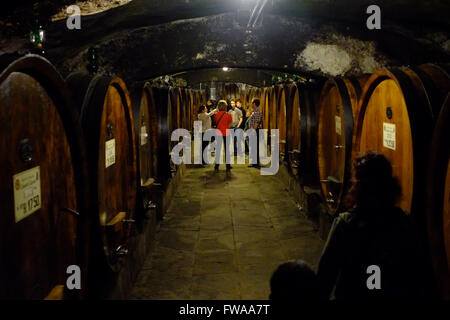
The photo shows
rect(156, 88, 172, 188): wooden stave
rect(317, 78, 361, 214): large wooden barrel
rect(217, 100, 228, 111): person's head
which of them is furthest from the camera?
rect(217, 100, 228, 111): person's head

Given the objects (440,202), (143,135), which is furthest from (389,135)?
(143,135)

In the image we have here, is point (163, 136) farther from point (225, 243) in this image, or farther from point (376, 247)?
point (376, 247)

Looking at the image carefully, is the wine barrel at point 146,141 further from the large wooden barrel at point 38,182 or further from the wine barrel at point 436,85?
the wine barrel at point 436,85

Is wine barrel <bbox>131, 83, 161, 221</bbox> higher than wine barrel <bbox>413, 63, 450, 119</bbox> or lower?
lower

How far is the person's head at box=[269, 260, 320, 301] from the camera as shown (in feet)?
5.24

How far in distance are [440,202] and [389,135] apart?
0.90m

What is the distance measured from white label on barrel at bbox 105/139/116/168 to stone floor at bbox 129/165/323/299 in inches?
55.8

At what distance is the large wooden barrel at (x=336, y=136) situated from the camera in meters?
4.07

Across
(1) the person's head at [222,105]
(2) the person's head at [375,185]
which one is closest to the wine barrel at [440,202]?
(2) the person's head at [375,185]

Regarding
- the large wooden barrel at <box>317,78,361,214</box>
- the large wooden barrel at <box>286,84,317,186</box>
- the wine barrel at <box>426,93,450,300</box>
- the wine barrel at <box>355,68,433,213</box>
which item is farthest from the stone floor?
the wine barrel at <box>426,93,450,300</box>

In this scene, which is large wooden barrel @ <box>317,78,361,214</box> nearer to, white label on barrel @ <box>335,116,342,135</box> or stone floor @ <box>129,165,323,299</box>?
white label on barrel @ <box>335,116,342,135</box>

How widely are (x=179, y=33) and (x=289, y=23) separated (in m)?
1.26

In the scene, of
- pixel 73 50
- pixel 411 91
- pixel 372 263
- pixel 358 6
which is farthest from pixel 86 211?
pixel 358 6

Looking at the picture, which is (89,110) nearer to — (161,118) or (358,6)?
(358,6)
